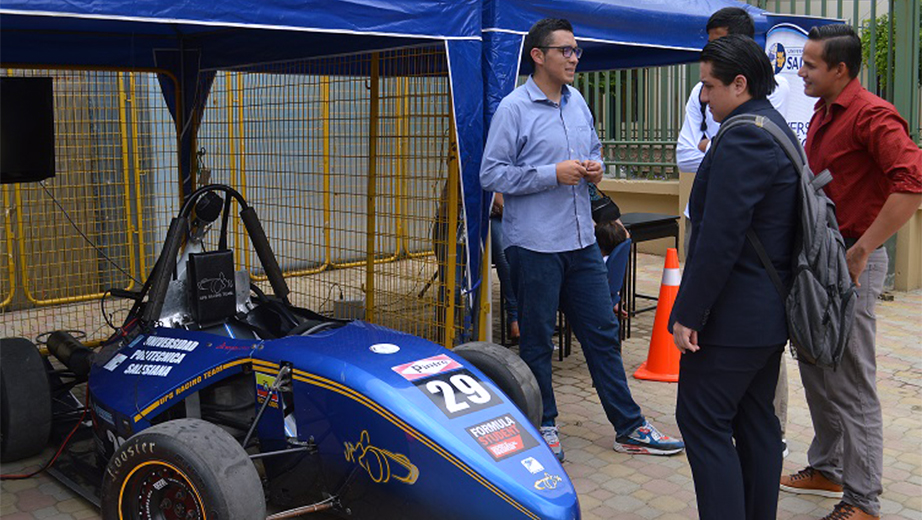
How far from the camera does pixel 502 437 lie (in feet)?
11.3

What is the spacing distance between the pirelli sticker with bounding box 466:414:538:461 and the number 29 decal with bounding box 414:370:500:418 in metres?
0.09

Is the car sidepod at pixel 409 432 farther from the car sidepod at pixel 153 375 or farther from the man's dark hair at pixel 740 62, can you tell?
the man's dark hair at pixel 740 62

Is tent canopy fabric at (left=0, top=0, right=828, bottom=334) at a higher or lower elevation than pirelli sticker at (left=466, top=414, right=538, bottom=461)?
higher

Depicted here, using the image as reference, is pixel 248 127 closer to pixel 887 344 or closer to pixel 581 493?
pixel 581 493

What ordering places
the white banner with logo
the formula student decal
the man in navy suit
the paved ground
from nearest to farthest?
the man in navy suit
the formula student decal
the paved ground
the white banner with logo

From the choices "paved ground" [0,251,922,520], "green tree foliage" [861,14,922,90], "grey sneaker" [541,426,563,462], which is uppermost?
"green tree foliage" [861,14,922,90]

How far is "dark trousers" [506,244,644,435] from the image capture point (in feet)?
15.6

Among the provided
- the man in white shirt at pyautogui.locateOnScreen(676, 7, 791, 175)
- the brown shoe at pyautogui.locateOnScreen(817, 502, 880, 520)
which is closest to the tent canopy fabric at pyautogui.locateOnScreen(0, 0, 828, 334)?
the man in white shirt at pyautogui.locateOnScreen(676, 7, 791, 175)

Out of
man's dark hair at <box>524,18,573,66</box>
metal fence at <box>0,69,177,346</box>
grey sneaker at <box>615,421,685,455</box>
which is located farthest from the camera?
metal fence at <box>0,69,177,346</box>

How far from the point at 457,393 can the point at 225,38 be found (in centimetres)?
404

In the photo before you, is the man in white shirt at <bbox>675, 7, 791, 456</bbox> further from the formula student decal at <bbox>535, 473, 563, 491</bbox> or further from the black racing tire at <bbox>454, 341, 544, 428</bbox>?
the formula student decal at <bbox>535, 473, 563, 491</bbox>

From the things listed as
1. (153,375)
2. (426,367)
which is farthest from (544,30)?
(153,375)

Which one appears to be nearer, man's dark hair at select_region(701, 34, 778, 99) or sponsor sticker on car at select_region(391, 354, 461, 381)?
man's dark hair at select_region(701, 34, 778, 99)

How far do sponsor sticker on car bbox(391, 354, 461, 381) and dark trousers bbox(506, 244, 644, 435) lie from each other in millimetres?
1051
